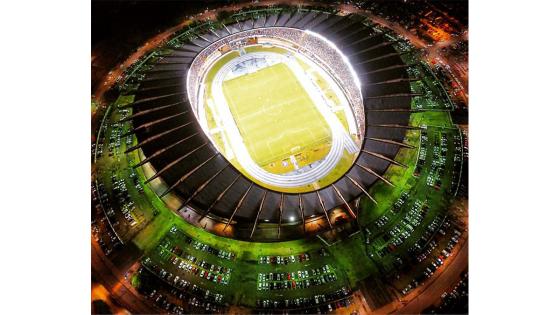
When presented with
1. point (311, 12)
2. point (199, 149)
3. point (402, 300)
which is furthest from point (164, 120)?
point (402, 300)

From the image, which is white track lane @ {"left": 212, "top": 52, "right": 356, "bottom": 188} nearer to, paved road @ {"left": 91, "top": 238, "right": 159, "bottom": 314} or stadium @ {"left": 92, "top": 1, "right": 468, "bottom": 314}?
stadium @ {"left": 92, "top": 1, "right": 468, "bottom": 314}

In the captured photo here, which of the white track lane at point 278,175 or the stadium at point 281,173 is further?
the white track lane at point 278,175

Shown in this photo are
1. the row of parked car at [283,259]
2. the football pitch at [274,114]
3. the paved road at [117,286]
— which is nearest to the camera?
the paved road at [117,286]

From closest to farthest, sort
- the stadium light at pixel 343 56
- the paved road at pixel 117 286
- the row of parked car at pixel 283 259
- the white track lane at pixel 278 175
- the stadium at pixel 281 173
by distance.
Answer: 1. the paved road at pixel 117 286
2. the stadium at pixel 281 173
3. the row of parked car at pixel 283 259
4. the white track lane at pixel 278 175
5. the stadium light at pixel 343 56

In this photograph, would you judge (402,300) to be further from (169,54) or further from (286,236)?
(169,54)

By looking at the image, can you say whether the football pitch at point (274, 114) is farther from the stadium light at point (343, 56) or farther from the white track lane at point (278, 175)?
the stadium light at point (343, 56)

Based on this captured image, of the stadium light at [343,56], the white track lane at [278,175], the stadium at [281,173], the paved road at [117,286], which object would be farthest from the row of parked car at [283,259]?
the stadium light at [343,56]

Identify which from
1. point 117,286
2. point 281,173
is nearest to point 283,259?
point 281,173

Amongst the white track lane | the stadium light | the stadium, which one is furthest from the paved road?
the stadium light
